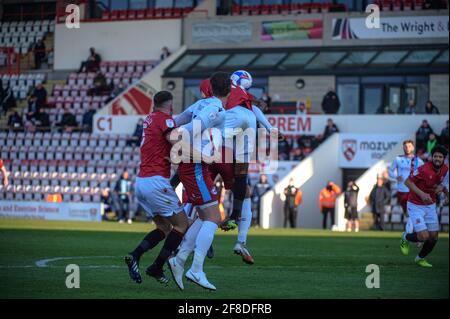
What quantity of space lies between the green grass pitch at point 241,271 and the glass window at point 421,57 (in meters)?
21.8

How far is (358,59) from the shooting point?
150 ft

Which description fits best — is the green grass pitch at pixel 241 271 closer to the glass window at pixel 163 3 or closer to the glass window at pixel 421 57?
the glass window at pixel 421 57

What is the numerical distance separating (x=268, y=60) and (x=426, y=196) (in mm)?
30894

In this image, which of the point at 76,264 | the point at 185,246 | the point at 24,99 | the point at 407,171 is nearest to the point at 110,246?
the point at 76,264

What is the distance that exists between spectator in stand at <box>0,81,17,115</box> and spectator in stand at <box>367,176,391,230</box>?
16.8 meters

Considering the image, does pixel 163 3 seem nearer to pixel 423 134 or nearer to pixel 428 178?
pixel 423 134

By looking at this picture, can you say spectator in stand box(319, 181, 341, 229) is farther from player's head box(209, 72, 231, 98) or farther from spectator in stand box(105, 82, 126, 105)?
player's head box(209, 72, 231, 98)

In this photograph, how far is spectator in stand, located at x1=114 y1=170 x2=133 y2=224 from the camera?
38.7 metres

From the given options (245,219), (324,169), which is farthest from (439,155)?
(324,169)

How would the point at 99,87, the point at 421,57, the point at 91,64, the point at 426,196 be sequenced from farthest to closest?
the point at 91,64 → the point at 99,87 → the point at 421,57 → the point at 426,196

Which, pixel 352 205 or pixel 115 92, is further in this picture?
pixel 115 92

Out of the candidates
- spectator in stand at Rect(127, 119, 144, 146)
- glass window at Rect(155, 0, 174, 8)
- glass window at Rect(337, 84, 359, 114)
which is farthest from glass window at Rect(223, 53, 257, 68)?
spectator in stand at Rect(127, 119, 144, 146)

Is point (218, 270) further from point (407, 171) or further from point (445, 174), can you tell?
point (407, 171)

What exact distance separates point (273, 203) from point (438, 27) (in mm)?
12193
